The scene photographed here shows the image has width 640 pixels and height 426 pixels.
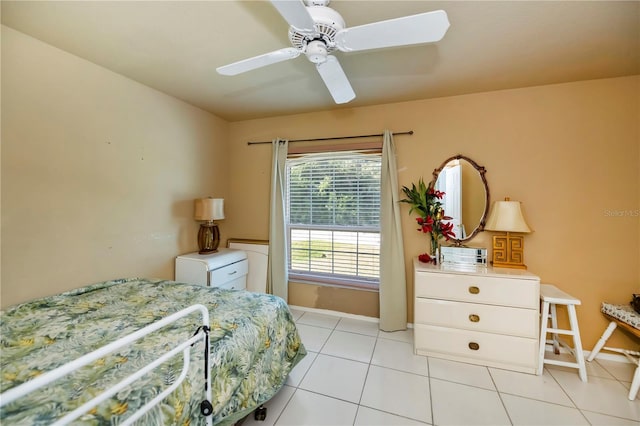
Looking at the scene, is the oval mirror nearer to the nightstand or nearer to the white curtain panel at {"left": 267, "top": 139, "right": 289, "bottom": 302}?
the white curtain panel at {"left": 267, "top": 139, "right": 289, "bottom": 302}

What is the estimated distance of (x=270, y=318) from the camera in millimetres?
1654

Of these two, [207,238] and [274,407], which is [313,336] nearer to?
[274,407]

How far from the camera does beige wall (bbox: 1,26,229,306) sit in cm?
161

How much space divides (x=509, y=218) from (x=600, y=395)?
1297mm

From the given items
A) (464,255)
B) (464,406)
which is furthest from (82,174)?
(464,255)

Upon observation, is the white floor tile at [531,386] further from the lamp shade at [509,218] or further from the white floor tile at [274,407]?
the white floor tile at [274,407]

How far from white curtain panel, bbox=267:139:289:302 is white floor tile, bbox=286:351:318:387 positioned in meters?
0.95

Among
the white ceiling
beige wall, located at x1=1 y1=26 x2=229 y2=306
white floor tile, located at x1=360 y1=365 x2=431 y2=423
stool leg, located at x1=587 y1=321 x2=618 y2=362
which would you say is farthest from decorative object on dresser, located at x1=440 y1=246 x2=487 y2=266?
beige wall, located at x1=1 y1=26 x2=229 y2=306

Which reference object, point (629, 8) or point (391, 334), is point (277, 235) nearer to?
point (391, 334)

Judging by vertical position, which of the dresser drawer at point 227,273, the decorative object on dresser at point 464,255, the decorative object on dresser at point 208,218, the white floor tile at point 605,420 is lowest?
the white floor tile at point 605,420

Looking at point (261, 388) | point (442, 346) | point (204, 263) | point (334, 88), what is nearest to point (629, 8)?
point (334, 88)

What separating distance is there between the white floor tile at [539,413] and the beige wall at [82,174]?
9.90 feet

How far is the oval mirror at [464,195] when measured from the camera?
241 centimetres

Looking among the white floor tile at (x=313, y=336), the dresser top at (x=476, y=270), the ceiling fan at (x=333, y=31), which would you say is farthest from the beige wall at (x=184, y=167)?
the ceiling fan at (x=333, y=31)
